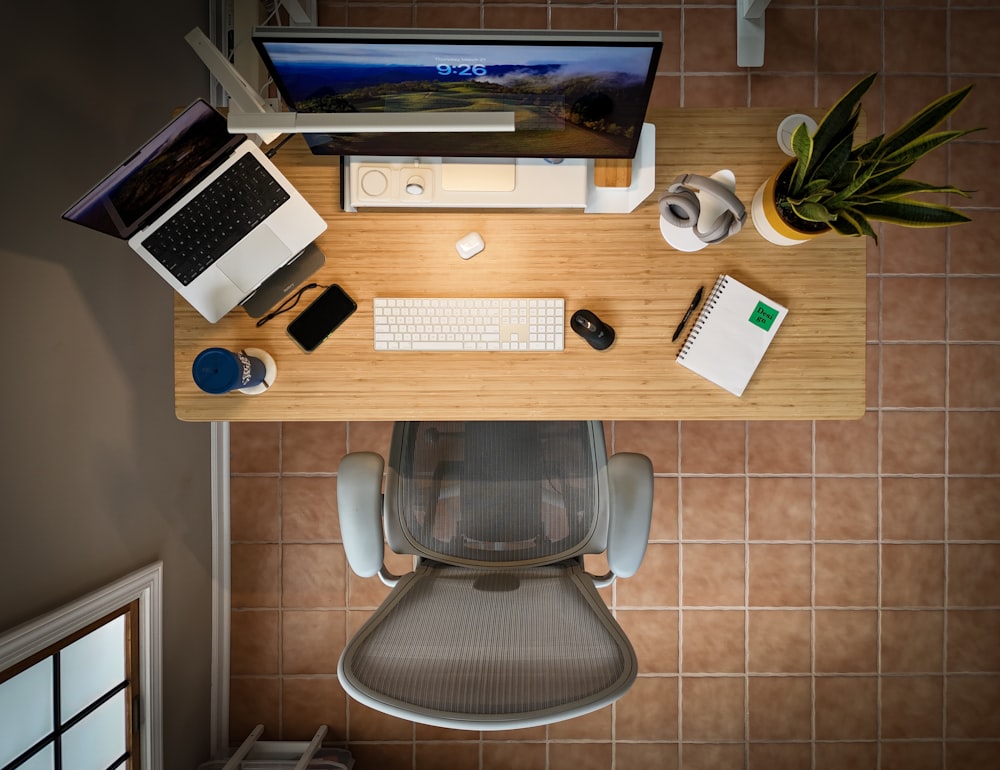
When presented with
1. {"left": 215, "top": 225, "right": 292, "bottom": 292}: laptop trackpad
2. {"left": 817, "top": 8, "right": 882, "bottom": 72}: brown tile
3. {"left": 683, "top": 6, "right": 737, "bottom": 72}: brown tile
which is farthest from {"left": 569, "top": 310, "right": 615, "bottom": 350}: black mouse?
{"left": 817, "top": 8, "right": 882, "bottom": 72}: brown tile

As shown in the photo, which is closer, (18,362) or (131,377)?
(18,362)

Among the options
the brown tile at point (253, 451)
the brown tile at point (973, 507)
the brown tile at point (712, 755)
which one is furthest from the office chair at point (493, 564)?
the brown tile at point (973, 507)

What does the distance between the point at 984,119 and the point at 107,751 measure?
11.4 ft

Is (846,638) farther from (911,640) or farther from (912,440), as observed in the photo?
(912,440)

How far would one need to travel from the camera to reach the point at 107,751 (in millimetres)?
1604

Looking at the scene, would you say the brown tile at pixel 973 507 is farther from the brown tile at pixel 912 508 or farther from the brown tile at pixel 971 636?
the brown tile at pixel 971 636

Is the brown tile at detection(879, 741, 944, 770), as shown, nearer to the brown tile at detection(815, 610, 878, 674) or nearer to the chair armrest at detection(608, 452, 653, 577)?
the brown tile at detection(815, 610, 878, 674)

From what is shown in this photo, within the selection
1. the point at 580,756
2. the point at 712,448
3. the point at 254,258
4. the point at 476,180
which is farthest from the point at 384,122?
the point at 580,756

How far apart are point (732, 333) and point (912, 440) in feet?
4.22

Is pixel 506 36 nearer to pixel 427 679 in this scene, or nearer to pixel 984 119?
pixel 427 679

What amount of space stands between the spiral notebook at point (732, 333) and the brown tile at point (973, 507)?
54.5 inches

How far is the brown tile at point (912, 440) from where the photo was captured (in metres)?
2.06

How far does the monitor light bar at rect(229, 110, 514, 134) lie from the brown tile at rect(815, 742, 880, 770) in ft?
7.95

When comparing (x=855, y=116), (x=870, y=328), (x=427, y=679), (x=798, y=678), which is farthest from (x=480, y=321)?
(x=798, y=678)
